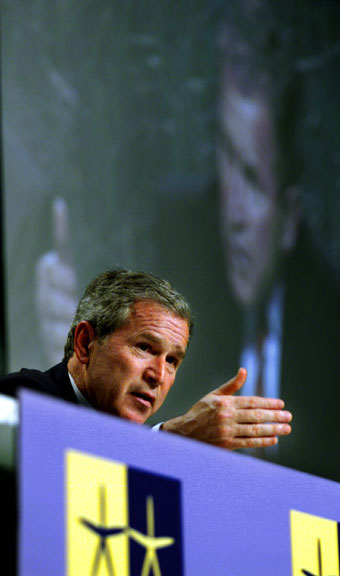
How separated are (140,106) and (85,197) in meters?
0.66

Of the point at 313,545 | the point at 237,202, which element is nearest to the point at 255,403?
the point at 313,545

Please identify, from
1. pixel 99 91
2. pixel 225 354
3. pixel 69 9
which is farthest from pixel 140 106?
pixel 225 354

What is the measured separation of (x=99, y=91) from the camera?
4.93 meters

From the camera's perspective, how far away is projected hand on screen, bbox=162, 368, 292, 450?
1.94 meters

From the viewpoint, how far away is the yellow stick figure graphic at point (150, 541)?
1.34 m

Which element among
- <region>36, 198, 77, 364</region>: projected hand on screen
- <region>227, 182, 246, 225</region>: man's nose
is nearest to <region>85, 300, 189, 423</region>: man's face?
<region>36, 198, 77, 364</region>: projected hand on screen

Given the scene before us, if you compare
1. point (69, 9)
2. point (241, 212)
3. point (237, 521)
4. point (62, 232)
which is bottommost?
point (237, 521)

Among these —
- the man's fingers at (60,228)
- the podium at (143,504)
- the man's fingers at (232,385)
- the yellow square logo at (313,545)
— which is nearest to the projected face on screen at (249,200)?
the man's fingers at (60,228)

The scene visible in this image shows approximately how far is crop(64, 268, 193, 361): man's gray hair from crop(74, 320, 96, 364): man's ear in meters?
0.02

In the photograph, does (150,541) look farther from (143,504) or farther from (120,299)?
(120,299)

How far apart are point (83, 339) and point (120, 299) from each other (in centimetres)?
16

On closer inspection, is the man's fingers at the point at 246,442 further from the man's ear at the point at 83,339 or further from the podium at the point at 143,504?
the man's ear at the point at 83,339

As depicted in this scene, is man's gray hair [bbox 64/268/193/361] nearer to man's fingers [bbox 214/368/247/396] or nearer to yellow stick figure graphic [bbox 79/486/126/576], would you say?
man's fingers [bbox 214/368/247/396]

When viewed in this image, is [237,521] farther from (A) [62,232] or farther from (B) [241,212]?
(B) [241,212]
